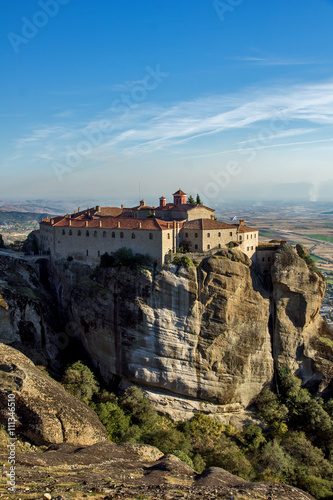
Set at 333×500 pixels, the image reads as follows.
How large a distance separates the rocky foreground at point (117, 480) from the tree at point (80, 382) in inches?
528

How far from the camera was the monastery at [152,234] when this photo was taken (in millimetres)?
38500

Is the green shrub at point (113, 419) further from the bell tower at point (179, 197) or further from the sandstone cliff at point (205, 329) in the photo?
the bell tower at point (179, 197)

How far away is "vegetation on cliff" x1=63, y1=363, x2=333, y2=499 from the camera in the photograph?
29328 mm

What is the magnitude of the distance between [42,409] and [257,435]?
71.5ft

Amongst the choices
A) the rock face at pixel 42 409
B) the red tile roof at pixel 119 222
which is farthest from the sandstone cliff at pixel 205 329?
the rock face at pixel 42 409

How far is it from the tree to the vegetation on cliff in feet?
0.41

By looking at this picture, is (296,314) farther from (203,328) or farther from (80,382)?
(80,382)

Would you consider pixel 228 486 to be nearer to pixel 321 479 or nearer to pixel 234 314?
pixel 321 479

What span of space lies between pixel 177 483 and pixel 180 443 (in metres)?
15.7

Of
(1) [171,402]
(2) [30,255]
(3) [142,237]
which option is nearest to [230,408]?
(1) [171,402]

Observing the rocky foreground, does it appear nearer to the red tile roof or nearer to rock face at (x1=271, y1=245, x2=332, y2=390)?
the red tile roof

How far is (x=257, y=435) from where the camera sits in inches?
1374

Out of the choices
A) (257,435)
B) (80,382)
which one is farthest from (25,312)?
(257,435)

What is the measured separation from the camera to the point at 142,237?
1522 inches
